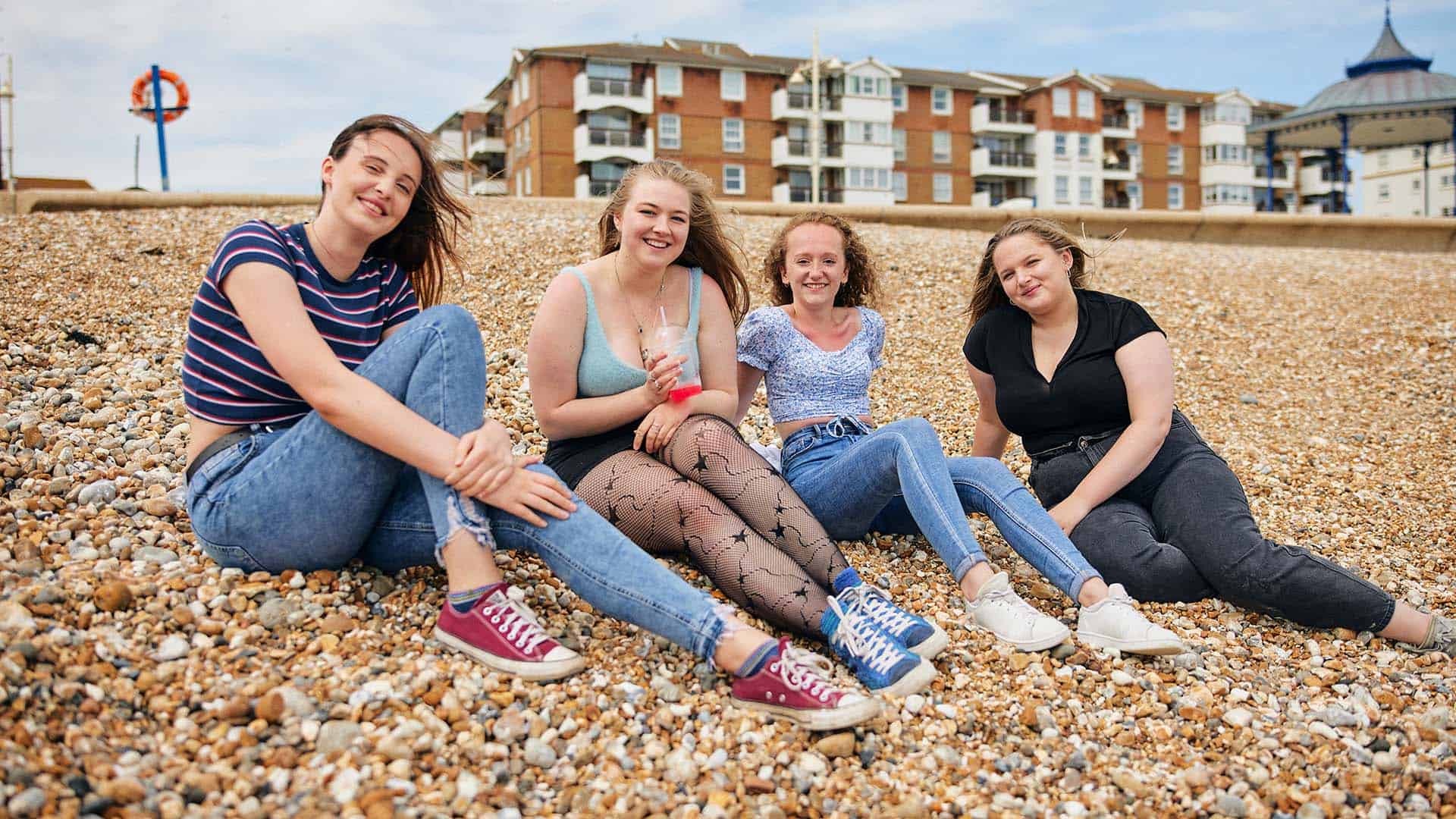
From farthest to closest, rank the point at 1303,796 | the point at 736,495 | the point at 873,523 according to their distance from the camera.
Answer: the point at 873,523
the point at 736,495
the point at 1303,796

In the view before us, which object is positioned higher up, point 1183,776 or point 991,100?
point 991,100

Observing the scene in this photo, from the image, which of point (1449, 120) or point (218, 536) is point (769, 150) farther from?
point (218, 536)

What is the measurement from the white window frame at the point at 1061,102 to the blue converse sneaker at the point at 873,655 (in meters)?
39.0

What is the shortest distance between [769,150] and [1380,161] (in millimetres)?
40577

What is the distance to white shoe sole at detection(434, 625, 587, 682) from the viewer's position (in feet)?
7.61

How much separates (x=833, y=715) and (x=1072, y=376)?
1.75 meters

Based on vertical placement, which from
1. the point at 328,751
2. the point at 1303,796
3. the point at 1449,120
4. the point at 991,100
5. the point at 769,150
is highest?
the point at 991,100

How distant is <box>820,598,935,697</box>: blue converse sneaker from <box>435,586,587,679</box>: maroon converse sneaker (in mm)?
670

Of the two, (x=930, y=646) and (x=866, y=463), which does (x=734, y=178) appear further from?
(x=930, y=646)

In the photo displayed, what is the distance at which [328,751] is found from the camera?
2.00 m

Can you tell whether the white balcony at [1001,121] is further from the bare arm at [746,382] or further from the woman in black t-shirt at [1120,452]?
the bare arm at [746,382]

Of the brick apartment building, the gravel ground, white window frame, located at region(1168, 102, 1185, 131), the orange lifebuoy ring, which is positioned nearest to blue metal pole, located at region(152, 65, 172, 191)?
the orange lifebuoy ring

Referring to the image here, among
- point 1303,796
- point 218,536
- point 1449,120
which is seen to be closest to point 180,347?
point 218,536

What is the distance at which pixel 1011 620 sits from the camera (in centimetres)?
278
